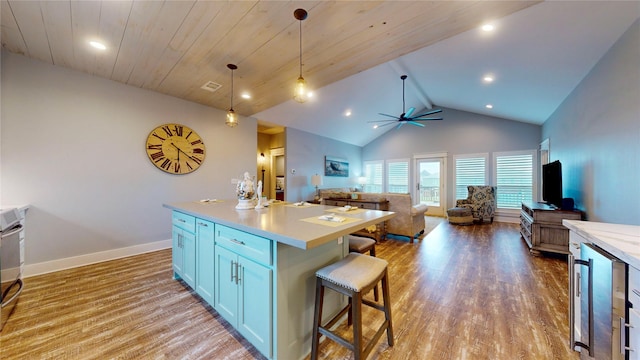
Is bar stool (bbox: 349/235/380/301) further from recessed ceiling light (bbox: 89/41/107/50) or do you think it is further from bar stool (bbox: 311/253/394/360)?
recessed ceiling light (bbox: 89/41/107/50)

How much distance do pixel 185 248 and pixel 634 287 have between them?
3082 millimetres

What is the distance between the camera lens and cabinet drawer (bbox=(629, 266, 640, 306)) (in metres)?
0.87

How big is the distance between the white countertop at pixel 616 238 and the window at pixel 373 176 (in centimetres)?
728

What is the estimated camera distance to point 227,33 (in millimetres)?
2102

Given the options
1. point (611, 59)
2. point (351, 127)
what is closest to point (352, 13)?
point (611, 59)

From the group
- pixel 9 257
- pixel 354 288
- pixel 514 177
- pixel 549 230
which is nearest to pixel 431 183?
pixel 514 177

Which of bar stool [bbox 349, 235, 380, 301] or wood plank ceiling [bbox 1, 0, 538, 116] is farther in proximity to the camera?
bar stool [bbox 349, 235, 380, 301]

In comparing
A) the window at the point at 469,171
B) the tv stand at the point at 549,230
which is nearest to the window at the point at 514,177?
the window at the point at 469,171

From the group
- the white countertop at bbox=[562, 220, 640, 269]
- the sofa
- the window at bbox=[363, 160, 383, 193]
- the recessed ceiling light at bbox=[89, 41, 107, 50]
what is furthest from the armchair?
the recessed ceiling light at bbox=[89, 41, 107, 50]

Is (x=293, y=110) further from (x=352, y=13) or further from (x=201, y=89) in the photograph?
(x=352, y=13)

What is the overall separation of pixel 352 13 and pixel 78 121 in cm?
375

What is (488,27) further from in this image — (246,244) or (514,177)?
(514,177)

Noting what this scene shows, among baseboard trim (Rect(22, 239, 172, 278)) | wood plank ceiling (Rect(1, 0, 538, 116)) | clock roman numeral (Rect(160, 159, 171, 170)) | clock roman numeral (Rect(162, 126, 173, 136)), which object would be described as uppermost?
wood plank ceiling (Rect(1, 0, 538, 116))

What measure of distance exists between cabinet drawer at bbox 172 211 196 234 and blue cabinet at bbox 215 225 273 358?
568 mm
